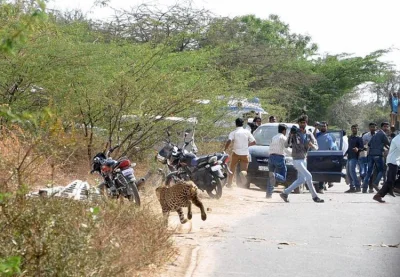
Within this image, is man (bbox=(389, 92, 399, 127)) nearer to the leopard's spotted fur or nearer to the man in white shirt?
the man in white shirt

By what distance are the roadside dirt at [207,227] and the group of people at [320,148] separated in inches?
31.5

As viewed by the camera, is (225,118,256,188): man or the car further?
→ the car

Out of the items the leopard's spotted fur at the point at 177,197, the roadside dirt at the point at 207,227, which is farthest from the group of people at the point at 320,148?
the leopard's spotted fur at the point at 177,197

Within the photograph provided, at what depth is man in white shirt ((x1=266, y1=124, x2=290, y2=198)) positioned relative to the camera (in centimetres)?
1719

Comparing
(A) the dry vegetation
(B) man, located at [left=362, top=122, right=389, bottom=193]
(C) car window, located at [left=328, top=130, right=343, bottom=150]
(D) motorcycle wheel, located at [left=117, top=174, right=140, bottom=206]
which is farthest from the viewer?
(C) car window, located at [left=328, top=130, right=343, bottom=150]

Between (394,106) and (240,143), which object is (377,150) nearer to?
(240,143)

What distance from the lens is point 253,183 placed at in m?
20.3

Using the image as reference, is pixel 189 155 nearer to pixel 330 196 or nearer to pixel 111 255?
pixel 330 196

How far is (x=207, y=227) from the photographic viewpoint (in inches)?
465

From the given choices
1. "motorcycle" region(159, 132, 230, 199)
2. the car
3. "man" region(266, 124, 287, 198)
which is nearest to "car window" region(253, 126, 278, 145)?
the car

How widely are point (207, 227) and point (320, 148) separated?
31.0 feet

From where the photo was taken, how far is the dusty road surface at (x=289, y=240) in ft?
28.8

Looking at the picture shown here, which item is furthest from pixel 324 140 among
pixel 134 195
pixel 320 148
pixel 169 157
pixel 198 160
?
pixel 134 195

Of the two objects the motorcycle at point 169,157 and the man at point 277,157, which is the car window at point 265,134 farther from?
the motorcycle at point 169,157
